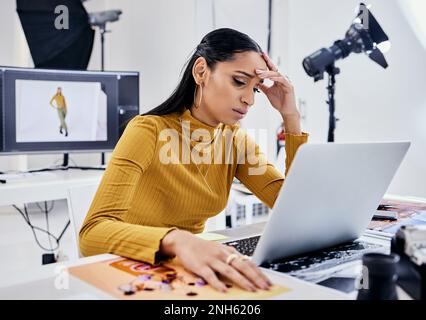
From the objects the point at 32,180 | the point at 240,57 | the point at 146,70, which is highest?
the point at 146,70

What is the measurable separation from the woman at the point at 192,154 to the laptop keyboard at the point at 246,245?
185mm

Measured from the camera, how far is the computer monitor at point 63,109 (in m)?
2.22

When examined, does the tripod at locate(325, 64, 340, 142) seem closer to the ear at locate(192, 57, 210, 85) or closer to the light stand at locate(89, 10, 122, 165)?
the ear at locate(192, 57, 210, 85)

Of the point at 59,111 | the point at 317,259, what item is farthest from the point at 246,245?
the point at 59,111

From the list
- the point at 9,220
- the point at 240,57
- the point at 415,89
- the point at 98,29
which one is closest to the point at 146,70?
the point at 98,29

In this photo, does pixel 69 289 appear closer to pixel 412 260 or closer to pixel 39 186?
pixel 412 260

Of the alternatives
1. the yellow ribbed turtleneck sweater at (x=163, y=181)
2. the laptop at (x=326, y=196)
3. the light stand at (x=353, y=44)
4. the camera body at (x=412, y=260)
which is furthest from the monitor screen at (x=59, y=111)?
the camera body at (x=412, y=260)

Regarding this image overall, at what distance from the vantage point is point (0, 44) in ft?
11.6

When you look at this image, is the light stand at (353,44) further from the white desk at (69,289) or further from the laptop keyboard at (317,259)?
the white desk at (69,289)

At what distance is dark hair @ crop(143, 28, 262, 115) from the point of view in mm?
1120

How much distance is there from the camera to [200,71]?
3.87ft

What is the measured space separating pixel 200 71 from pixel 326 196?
Answer: 56cm

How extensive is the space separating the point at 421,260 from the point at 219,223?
6.21 feet
